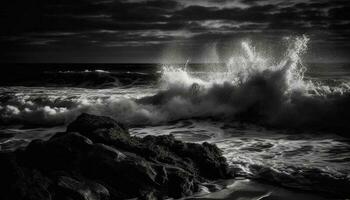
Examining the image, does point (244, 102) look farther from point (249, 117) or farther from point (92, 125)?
point (92, 125)

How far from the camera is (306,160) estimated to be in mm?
6457

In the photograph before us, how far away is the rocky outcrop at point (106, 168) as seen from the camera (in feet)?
14.0

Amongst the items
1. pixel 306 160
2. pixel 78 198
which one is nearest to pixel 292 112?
pixel 306 160

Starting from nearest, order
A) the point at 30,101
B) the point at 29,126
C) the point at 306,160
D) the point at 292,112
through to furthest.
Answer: the point at 306,160, the point at 292,112, the point at 29,126, the point at 30,101

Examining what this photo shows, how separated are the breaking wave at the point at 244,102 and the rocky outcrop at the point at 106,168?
5.86m

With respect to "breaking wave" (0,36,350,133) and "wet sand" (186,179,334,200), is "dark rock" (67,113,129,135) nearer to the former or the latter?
"wet sand" (186,179,334,200)

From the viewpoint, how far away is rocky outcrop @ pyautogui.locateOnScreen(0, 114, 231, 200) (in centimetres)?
426

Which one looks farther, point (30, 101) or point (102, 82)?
point (102, 82)

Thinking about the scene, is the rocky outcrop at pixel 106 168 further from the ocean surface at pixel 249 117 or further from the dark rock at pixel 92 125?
the ocean surface at pixel 249 117

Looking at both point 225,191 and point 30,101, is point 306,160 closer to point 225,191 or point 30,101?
point 225,191

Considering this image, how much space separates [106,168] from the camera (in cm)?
481

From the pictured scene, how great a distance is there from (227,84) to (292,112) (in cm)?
301

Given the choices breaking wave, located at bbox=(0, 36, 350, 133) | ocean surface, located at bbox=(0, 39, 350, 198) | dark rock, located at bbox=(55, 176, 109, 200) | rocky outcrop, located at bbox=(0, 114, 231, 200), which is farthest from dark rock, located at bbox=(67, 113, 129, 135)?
breaking wave, located at bbox=(0, 36, 350, 133)

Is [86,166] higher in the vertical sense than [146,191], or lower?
higher
